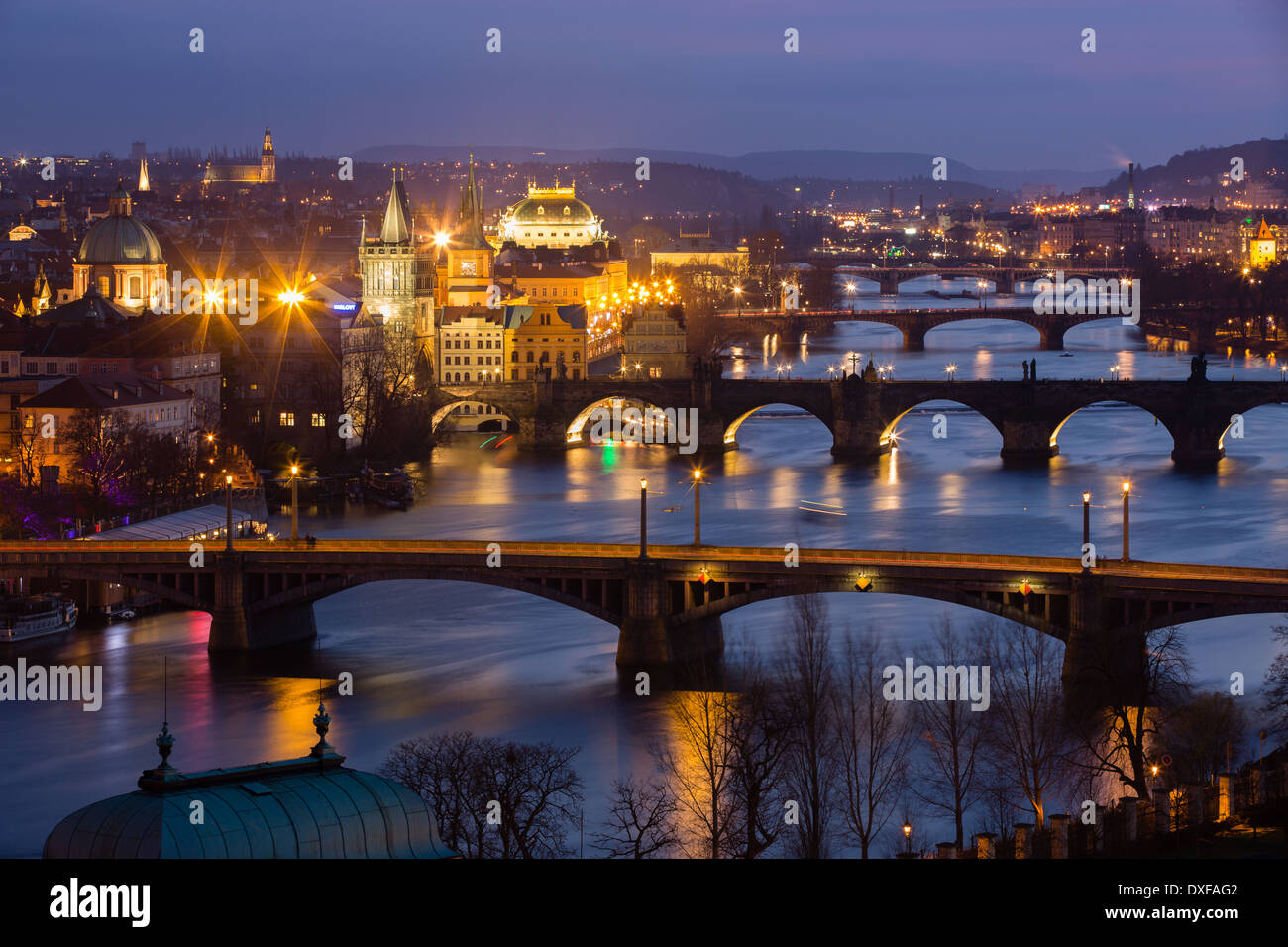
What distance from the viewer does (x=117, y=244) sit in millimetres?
42000

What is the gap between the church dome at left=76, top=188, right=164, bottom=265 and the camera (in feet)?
137

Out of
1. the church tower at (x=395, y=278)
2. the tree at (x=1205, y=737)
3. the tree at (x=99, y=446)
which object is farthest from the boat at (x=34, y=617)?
the church tower at (x=395, y=278)

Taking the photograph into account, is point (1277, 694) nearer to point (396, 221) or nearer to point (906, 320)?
point (396, 221)

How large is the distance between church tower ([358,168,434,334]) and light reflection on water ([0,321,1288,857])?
6.21 metres

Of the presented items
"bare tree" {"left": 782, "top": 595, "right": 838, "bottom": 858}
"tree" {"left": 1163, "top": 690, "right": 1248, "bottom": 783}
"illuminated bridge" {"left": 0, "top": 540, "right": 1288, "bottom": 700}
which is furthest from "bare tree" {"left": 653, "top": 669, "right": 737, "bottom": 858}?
"tree" {"left": 1163, "top": 690, "right": 1248, "bottom": 783}

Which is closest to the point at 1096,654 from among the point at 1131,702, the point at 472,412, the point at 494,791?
the point at 1131,702

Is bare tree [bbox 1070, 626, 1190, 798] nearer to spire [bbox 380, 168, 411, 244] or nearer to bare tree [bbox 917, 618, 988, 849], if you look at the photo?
bare tree [bbox 917, 618, 988, 849]

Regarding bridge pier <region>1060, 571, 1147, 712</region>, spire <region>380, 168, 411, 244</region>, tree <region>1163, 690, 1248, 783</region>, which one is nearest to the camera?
tree <region>1163, 690, 1248, 783</region>

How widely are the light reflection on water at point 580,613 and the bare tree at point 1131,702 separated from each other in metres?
0.52

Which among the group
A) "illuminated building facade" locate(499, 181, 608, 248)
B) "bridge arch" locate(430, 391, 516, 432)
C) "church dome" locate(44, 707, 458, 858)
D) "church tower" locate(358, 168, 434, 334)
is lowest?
"bridge arch" locate(430, 391, 516, 432)

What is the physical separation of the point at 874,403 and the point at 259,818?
2868cm
